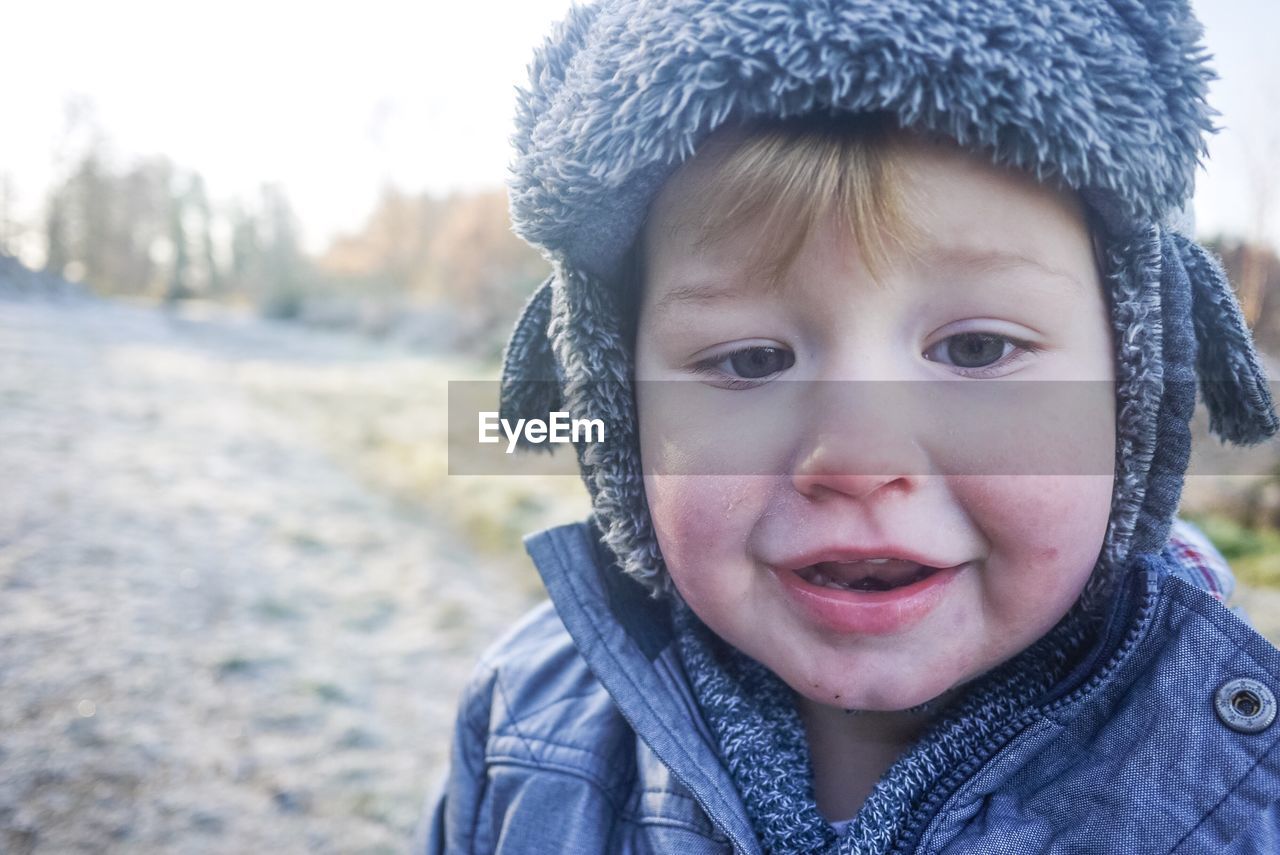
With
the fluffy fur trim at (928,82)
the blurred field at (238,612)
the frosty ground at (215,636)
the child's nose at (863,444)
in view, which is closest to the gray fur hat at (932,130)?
the fluffy fur trim at (928,82)

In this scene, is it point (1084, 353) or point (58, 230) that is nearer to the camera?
point (1084, 353)

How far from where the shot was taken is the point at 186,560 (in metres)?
4.09

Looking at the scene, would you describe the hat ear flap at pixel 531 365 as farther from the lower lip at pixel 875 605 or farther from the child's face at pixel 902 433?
the lower lip at pixel 875 605

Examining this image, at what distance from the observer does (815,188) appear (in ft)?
2.94

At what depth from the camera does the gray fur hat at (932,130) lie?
0.85m

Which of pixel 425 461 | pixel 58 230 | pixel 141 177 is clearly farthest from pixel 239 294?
pixel 425 461

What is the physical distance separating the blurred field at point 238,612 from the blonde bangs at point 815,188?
5.27 ft

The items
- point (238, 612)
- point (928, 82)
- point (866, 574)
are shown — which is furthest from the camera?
point (238, 612)

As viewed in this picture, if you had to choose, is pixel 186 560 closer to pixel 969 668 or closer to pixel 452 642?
pixel 452 642

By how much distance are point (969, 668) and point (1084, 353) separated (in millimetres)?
380

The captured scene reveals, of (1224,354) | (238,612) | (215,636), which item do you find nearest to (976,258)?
(1224,354)

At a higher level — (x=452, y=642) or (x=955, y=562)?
(x=955, y=562)

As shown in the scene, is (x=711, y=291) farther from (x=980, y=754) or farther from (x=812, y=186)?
(x=980, y=754)

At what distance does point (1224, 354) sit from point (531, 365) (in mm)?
999
